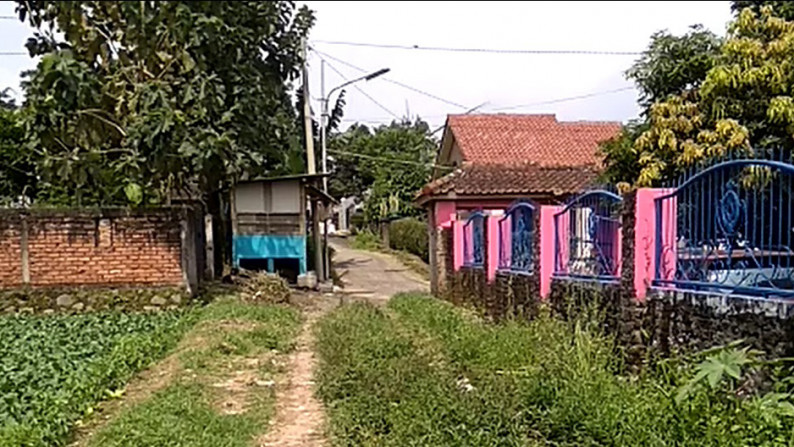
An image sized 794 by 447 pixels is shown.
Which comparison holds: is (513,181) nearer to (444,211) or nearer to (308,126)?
(444,211)

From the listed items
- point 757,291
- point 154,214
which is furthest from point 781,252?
point 154,214

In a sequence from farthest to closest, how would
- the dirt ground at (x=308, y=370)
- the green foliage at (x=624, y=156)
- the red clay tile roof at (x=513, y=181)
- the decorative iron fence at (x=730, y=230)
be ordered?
the red clay tile roof at (x=513, y=181) < the green foliage at (x=624, y=156) < the dirt ground at (x=308, y=370) < the decorative iron fence at (x=730, y=230)

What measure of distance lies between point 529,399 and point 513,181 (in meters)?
11.8

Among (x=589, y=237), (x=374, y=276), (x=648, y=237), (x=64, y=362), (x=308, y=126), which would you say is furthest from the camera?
(x=374, y=276)

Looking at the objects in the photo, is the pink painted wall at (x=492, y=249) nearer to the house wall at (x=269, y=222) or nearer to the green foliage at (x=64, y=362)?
the green foliage at (x=64, y=362)

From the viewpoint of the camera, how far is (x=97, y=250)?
11383 mm

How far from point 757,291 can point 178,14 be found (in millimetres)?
3586

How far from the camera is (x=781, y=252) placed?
4430 mm

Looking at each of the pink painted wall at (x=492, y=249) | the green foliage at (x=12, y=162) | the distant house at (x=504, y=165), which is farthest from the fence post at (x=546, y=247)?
the green foliage at (x=12, y=162)

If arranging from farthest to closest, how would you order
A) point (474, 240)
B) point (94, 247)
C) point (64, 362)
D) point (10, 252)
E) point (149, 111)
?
point (474, 240) → point (94, 247) → point (10, 252) → point (149, 111) → point (64, 362)

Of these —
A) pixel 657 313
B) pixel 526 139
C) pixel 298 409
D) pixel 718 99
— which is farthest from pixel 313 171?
pixel 657 313

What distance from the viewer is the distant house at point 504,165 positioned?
52.4 feet

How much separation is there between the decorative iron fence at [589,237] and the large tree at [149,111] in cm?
336

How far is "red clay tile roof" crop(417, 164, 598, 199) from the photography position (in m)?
16.0
